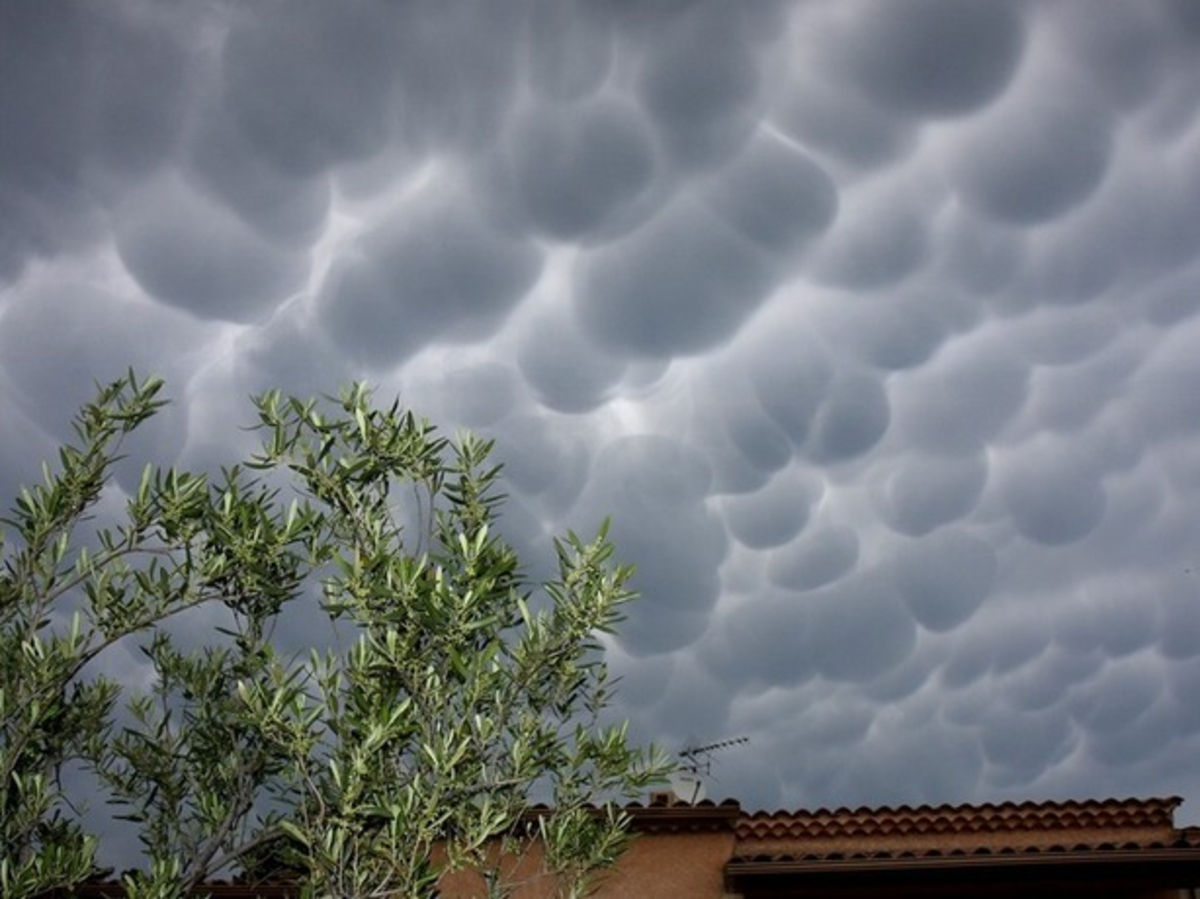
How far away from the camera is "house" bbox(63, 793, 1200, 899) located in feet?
42.9

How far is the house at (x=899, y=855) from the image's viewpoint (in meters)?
13.1

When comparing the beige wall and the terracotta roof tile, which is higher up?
the terracotta roof tile

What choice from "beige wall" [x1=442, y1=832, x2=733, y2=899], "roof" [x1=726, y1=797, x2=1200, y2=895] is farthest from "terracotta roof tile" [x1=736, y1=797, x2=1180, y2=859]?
"beige wall" [x1=442, y1=832, x2=733, y2=899]

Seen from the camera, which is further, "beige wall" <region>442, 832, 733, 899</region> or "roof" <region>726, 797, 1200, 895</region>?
"beige wall" <region>442, 832, 733, 899</region>

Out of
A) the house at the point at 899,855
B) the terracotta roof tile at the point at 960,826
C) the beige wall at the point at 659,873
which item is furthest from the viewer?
the terracotta roof tile at the point at 960,826

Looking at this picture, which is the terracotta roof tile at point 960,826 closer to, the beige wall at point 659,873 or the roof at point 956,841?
the roof at point 956,841

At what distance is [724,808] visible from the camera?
13.9 m

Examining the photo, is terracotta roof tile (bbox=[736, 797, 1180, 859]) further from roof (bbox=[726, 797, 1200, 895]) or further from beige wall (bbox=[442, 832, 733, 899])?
beige wall (bbox=[442, 832, 733, 899])

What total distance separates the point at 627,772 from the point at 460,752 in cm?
206

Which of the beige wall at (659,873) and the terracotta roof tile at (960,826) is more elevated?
the terracotta roof tile at (960,826)

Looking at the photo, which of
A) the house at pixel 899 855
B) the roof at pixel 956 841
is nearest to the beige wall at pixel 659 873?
the house at pixel 899 855

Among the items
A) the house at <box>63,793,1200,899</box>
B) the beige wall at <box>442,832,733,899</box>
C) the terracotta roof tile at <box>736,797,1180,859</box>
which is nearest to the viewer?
the house at <box>63,793,1200,899</box>

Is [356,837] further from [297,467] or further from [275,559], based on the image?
[297,467]

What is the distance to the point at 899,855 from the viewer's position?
13.1 meters
